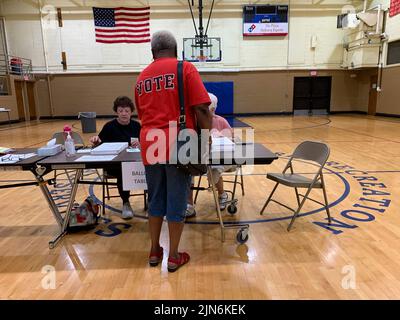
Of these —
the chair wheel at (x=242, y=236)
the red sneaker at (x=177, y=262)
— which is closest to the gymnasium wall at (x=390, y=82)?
the chair wheel at (x=242, y=236)

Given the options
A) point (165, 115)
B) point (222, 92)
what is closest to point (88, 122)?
point (222, 92)

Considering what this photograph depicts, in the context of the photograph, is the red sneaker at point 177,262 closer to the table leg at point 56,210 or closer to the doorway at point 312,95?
the table leg at point 56,210

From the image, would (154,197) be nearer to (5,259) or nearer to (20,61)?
(5,259)

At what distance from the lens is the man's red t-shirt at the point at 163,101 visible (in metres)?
1.90

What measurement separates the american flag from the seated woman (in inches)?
487

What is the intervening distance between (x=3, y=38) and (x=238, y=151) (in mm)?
16024

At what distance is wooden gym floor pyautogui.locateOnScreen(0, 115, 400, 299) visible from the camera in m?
1.97

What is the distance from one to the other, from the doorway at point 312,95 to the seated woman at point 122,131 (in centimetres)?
1372

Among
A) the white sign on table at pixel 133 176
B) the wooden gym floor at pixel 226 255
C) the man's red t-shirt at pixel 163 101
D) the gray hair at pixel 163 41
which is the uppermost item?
the gray hair at pixel 163 41

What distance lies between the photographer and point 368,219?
303 cm

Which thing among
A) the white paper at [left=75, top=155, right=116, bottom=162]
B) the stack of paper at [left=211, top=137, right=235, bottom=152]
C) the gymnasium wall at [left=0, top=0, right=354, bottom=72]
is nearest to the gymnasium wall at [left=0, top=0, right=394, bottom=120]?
the gymnasium wall at [left=0, top=0, right=354, bottom=72]

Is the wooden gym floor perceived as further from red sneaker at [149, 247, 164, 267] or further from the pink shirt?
the pink shirt

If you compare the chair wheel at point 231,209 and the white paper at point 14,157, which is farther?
the chair wheel at point 231,209

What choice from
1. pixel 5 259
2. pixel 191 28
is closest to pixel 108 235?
pixel 5 259
